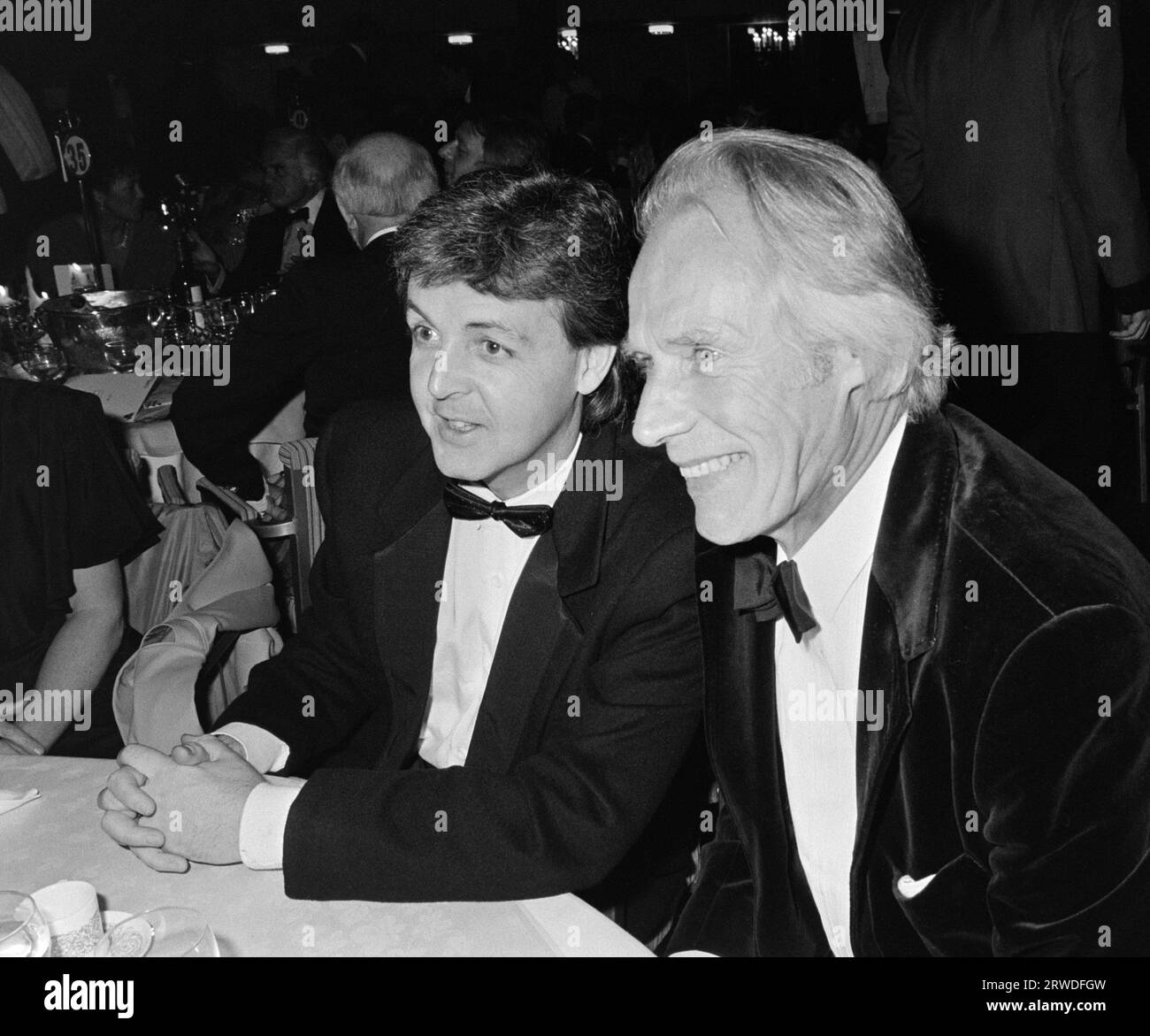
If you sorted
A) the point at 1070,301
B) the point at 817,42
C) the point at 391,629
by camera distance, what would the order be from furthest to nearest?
the point at 817,42, the point at 1070,301, the point at 391,629

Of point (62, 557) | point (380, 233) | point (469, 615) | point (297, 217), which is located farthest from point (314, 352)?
point (297, 217)

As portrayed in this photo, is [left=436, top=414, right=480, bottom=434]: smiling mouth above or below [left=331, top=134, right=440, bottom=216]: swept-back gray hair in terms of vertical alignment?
below

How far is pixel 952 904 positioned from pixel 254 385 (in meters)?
2.93

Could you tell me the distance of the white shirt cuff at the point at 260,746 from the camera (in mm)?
1772

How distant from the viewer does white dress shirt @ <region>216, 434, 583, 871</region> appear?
6.22 feet

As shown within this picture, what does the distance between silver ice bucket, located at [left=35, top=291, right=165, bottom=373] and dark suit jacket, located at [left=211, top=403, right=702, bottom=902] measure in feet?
8.23

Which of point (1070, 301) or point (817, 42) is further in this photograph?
Result: point (817, 42)

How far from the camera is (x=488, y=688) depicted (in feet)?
5.86

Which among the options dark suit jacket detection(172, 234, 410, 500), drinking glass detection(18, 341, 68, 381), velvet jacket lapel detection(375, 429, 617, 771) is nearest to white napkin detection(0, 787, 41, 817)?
velvet jacket lapel detection(375, 429, 617, 771)

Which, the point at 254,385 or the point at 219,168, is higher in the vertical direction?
the point at 219,168

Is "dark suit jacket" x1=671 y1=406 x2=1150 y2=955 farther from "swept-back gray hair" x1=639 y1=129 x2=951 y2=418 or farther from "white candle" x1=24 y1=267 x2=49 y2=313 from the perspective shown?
"white candle" x1=24 y1=267 x2=49 y2=313

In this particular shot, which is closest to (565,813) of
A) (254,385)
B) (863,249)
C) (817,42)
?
(863,249)
